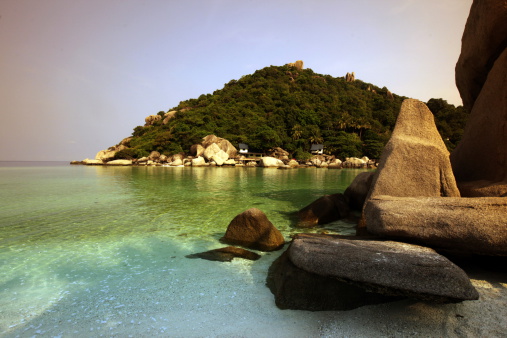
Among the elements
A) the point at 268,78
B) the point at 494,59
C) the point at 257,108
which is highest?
the point at 268,78

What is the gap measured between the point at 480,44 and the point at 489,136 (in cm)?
260

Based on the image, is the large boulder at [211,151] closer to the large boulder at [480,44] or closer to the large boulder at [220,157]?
the large boulder at [220,157]

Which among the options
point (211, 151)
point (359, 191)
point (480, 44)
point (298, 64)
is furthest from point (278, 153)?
point (298, 64)

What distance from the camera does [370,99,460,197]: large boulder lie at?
5.98 metres

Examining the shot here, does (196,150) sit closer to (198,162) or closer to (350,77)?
(198,162)

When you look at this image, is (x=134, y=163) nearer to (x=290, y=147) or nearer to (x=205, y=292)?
(x=290, y=147)

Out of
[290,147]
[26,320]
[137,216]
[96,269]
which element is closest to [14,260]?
[96,269]

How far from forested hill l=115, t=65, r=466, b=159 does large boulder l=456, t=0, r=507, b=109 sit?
178 feet

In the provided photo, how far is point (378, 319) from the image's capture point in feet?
10.2

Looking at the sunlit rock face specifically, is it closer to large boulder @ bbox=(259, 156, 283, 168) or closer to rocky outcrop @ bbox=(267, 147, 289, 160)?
large boulder @ bbox=(259, 156, 283, 168)

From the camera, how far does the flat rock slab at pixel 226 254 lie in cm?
536

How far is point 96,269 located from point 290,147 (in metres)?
63.0

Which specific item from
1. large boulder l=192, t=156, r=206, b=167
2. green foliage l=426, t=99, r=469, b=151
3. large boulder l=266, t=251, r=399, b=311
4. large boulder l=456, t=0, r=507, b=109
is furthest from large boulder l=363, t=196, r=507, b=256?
green foliage l=426, t=99, r=469, b=151

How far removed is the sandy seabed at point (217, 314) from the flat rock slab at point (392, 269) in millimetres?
422
